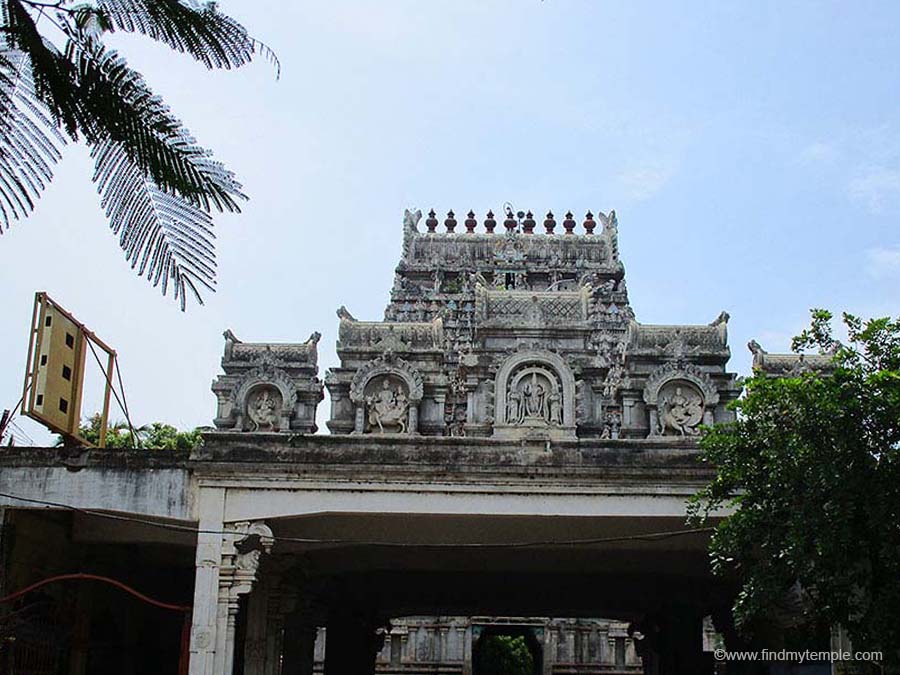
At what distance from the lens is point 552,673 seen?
35.9 metres

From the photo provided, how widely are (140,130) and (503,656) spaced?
133ft

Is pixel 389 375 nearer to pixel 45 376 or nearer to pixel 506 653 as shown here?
pixel 45 376

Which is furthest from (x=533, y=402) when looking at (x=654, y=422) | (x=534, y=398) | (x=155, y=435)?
(x=155, y=435)

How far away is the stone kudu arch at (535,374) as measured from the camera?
15.1 metres

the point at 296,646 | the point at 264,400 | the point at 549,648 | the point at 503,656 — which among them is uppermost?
the point at 264,400

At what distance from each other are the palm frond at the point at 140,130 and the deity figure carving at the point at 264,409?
13302 mm

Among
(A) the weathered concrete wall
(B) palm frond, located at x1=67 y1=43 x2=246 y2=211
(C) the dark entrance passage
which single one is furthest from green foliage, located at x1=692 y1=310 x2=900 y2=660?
(C) the dark entrance passage

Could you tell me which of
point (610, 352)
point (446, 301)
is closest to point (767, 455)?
point (610, 352)

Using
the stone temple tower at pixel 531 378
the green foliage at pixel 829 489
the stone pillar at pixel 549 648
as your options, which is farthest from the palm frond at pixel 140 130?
the stone pillar at pixel 549 648

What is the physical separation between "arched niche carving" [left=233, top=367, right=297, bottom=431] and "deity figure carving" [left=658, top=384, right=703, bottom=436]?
570 cm

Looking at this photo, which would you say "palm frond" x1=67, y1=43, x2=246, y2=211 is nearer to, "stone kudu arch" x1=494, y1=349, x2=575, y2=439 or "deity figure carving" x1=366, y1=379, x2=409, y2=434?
"stone kudu arch" x1=494, y1=349, x2=575, y2=439

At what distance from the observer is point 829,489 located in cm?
1098

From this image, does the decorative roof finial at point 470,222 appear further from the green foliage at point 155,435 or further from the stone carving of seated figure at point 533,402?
the stone carving of seated figure at point 533,402

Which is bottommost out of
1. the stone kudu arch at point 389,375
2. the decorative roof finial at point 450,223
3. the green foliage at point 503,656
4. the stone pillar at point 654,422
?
the green foliage at point 503,656
